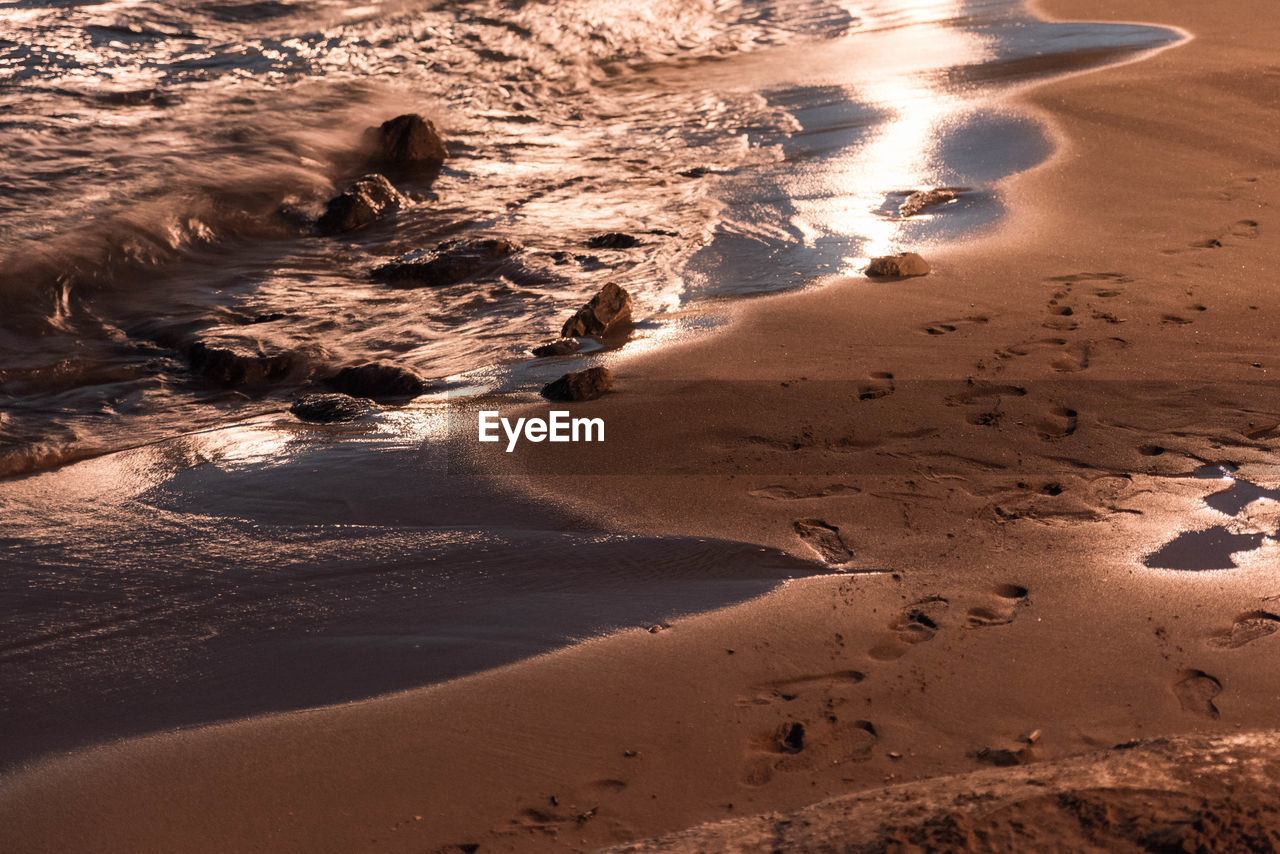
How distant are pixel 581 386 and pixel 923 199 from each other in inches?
142

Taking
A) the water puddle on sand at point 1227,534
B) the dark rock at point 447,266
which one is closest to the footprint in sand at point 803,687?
the water puddle on sand at point 1227,534

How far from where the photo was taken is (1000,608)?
313cm

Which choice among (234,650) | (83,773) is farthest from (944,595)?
(83,773)

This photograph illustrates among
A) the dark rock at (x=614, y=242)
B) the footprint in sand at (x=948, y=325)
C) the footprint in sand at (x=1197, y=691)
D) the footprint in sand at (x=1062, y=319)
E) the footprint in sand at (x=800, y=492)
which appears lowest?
the footprint in sand at (x=1197, y=691)

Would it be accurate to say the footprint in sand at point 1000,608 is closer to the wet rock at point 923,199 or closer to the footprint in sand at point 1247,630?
the footprint in sand at point 1247,630

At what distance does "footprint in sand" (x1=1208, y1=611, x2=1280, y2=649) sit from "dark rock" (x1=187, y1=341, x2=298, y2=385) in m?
4.39

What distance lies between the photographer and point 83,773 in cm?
270

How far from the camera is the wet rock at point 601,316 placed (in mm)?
5496

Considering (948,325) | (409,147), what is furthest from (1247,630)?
(409,147)

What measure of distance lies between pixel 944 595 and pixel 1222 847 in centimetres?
127

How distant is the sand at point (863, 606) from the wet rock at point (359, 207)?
12.4 feet

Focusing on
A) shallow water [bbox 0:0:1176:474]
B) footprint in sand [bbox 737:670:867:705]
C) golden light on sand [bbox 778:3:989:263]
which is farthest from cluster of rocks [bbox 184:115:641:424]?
footprint in sand [bbox 737:670:867:705]

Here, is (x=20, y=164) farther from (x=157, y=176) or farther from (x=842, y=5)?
(x=842, y=5)

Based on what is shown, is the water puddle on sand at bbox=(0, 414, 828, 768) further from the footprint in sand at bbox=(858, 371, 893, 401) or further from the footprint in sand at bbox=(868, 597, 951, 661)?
the footprint in sand at bbox=(858, 371, 893, 401)
